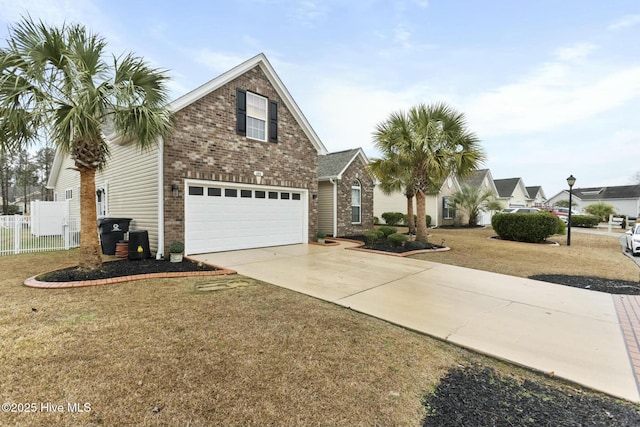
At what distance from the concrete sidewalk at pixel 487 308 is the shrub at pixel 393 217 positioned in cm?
1491

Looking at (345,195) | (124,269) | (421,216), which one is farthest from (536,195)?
(124,269)

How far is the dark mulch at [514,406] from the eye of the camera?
7.27 feet

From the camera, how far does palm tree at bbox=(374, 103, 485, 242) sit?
35.6 ft

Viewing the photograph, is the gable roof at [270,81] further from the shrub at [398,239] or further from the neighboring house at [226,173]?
the shrub at [398,239]

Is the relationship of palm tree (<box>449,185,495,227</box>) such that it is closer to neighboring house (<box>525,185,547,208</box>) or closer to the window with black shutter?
the window with black shutter

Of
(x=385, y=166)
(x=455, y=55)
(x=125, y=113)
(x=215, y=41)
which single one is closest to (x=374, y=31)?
(x=455, y=55)

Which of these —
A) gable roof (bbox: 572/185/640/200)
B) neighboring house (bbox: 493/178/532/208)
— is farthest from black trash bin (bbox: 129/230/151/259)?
gable roof (bbox: 572/185/640/200)

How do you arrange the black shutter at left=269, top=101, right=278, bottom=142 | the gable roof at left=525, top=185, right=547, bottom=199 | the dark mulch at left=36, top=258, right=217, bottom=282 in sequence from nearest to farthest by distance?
the dark mulch at left=36, top=258, right=217, bottom=282 < the black shutter at left=269, top=101, right=278, bottom=142 < the gable roof at left=525, top=185, right=547, bottom=199

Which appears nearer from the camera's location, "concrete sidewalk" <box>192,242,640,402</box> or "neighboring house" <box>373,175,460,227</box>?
"concrete sidewalk" <box>192,242,640,402</box>

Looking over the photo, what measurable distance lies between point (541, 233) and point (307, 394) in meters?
15.9

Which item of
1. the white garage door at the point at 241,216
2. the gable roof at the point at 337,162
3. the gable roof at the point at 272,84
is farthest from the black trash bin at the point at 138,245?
the gable roof at the point at 337,162

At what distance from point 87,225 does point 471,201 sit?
24483 mm

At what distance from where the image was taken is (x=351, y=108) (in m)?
17.2

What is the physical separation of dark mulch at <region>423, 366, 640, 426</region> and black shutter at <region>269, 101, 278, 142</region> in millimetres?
10139
